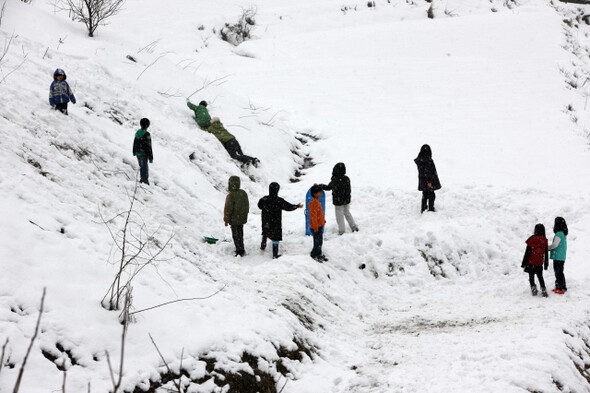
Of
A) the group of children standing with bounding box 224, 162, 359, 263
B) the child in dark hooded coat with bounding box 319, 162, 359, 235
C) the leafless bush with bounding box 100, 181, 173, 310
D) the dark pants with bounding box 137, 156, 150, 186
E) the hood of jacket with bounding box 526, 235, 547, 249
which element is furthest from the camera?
the child in dark hooded coat with bounding box 319, 162, 359, 235

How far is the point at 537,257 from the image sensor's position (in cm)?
843

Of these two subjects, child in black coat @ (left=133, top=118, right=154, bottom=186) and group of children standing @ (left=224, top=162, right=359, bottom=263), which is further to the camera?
child in black coat @ (left=133, top=118, right=154, bottom=186)

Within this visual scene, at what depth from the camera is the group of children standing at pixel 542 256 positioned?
842 centimetres

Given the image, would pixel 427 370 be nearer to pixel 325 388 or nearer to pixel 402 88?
pixel 325 388

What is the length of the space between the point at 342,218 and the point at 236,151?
4613 millimetres

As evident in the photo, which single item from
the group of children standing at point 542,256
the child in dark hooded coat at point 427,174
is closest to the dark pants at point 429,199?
the child in dark hooded coat at point 427,174

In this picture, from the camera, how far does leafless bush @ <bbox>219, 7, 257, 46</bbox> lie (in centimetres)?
2808

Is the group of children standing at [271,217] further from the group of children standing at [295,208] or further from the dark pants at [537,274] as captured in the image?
the dark pants at [537,274]

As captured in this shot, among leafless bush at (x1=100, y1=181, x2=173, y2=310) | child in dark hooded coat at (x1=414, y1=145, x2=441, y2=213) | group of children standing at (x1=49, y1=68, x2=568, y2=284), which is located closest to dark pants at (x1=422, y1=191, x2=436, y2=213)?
child in dark hooded coat at (x1=414, y1=145, x2=441, y2=213)

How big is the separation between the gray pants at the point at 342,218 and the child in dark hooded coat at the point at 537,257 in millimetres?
3646

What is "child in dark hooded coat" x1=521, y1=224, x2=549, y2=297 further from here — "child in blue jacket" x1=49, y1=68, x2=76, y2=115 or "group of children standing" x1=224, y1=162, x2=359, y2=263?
"child in blue jacket" x1=49, y1=68, x2=76, y2=115

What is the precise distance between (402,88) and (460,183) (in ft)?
30.2

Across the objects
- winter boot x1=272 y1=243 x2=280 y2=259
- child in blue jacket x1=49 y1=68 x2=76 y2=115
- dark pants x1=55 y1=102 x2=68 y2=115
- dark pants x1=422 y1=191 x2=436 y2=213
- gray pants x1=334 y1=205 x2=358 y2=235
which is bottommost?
winter boot x1=272 y1=243 x2=280 y2=259

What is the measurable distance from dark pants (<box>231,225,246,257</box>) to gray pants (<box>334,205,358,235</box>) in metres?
2.35
